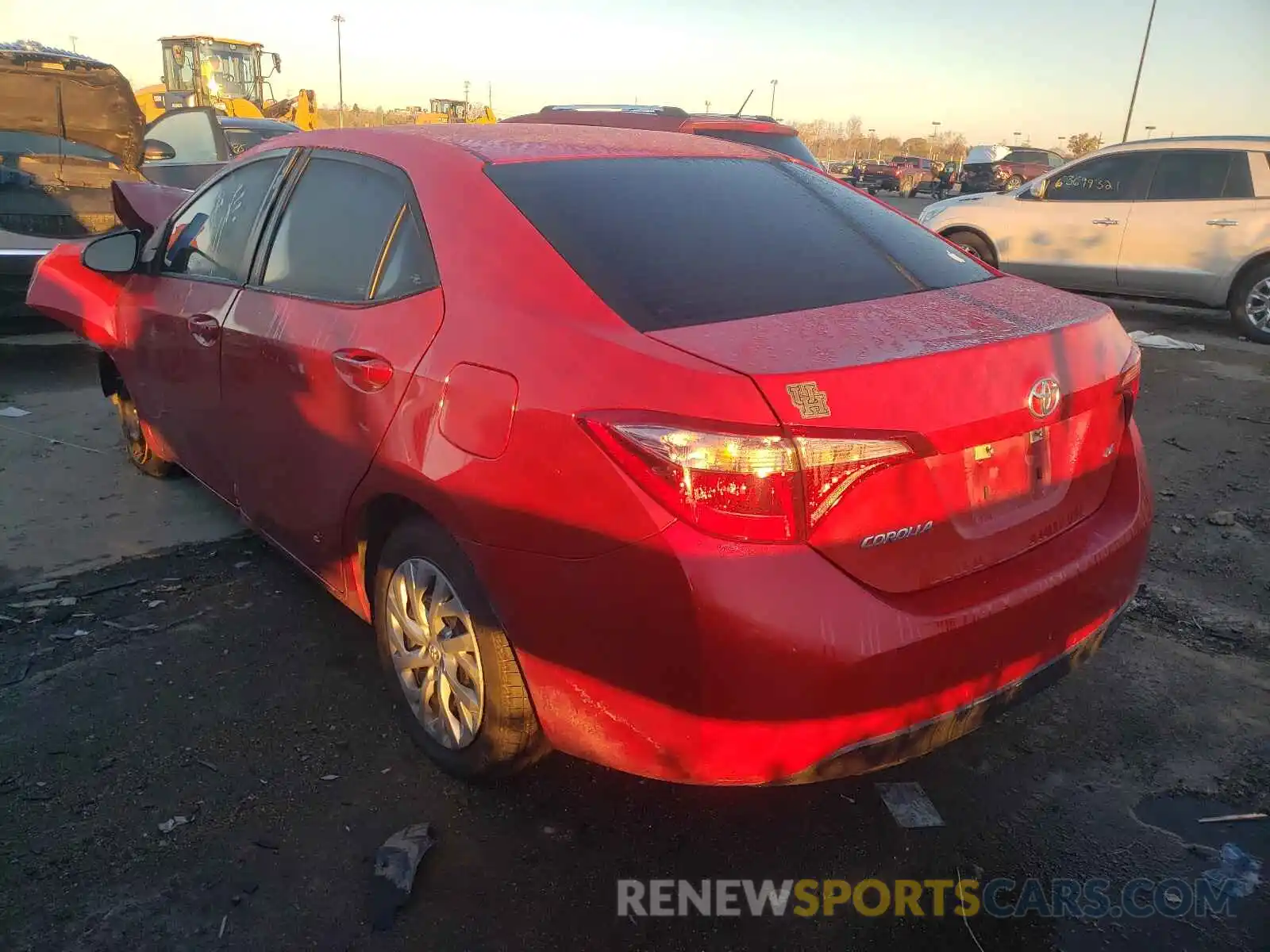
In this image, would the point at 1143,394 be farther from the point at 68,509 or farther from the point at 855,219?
the point at 68,509

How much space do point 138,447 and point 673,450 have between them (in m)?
3.94

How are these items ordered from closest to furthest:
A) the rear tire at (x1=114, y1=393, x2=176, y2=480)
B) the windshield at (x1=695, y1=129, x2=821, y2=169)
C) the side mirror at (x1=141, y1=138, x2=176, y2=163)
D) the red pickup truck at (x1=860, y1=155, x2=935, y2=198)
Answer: the rear tire at (x1=114, y1=393, x2=176, y2=480) → the windshield at (x1=695, y1=129, x2=821, y2=169) → the side mirror at (x1=141, y1=138, x2=176, y2=163) → the red pickup truck at (x1=860, y1=155, x2=935, y2=198)

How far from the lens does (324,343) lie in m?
2.70

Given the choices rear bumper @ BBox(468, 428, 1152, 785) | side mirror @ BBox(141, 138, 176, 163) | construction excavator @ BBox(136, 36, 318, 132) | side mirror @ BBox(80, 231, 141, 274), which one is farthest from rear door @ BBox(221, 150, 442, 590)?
construction excavator @ BBox(136, 36, 318, 132)

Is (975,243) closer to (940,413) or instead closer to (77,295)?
(77,295)

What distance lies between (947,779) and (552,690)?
4.10 ft

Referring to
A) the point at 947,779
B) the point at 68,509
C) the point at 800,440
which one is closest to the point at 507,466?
the point at 800,440

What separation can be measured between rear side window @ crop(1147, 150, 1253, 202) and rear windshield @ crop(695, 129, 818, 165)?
Answer: 366 cm

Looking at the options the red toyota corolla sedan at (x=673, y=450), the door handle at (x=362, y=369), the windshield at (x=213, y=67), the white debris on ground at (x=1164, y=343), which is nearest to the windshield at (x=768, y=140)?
the white debris on ground at (x=1164, y=343)

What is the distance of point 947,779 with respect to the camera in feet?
8.71

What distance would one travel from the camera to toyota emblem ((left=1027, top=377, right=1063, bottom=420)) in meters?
2.10

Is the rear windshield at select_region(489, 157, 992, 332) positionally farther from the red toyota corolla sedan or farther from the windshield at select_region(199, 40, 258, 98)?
the windshield at select_region(199, 40, 258, 98)

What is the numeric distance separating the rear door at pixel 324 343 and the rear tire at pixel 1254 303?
8968 mm

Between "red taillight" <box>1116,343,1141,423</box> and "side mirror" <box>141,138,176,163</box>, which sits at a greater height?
"side mirror" <box>141,138,176,163</box>
